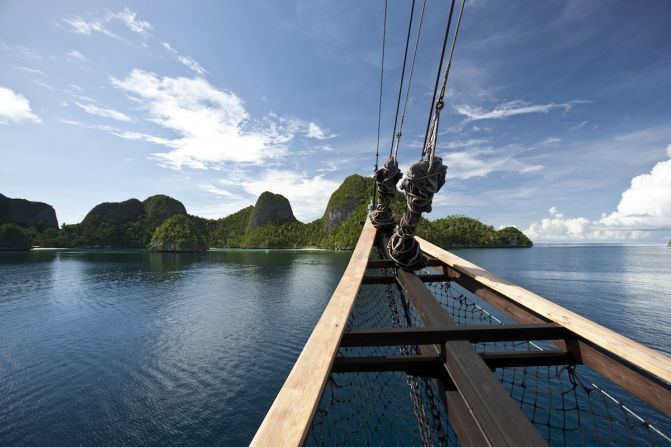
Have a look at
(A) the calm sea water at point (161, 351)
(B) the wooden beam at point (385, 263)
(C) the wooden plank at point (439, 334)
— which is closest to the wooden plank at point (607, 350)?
(C) the wooden plank at point (439, 334)

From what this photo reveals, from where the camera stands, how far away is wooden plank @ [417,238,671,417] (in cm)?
163

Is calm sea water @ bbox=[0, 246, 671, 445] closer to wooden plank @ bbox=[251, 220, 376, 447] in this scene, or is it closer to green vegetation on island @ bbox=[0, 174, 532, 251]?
wooden plank @ bbox=[251, 220, 376, 447]

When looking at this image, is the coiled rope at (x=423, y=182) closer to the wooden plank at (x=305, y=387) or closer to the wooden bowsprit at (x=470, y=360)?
the wooden bowsprit at (x=470, y=360)

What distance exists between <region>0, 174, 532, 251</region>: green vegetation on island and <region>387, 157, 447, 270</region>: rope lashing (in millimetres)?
110343

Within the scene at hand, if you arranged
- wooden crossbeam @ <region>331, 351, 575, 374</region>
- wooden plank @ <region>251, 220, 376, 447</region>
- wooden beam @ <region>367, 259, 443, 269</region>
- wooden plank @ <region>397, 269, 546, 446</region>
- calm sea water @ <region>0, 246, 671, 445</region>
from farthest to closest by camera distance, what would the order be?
calm sea water @ <region>0, 246, 671, 445</region> < wooden beam @ <region>367, 259, 443, 269</region> < wooden crossbeam @ <region>331, 351, 575, 374</region> < wooden plank @ <region>397, 269, 546, 446</region> < wooden plank @ <region>251, 220, 376, 447</region>

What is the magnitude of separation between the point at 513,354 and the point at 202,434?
39.4 ft

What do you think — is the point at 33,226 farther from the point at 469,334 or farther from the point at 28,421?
the point at 469,334

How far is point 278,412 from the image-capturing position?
4.32 feet

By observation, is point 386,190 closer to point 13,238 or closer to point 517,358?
point 517,358

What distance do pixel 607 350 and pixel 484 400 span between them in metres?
1.12

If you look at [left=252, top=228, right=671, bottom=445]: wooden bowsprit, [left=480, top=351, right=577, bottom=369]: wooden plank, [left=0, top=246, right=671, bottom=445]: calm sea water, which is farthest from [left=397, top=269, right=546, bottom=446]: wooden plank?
[left=0, top=246, right=671, bottom=445]: calm sea water

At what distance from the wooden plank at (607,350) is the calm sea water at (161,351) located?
1123 cm

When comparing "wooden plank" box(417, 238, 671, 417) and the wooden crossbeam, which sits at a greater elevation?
"wooden plank" box(417, 238, 671, 417)

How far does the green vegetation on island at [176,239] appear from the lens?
12412 centimetres
